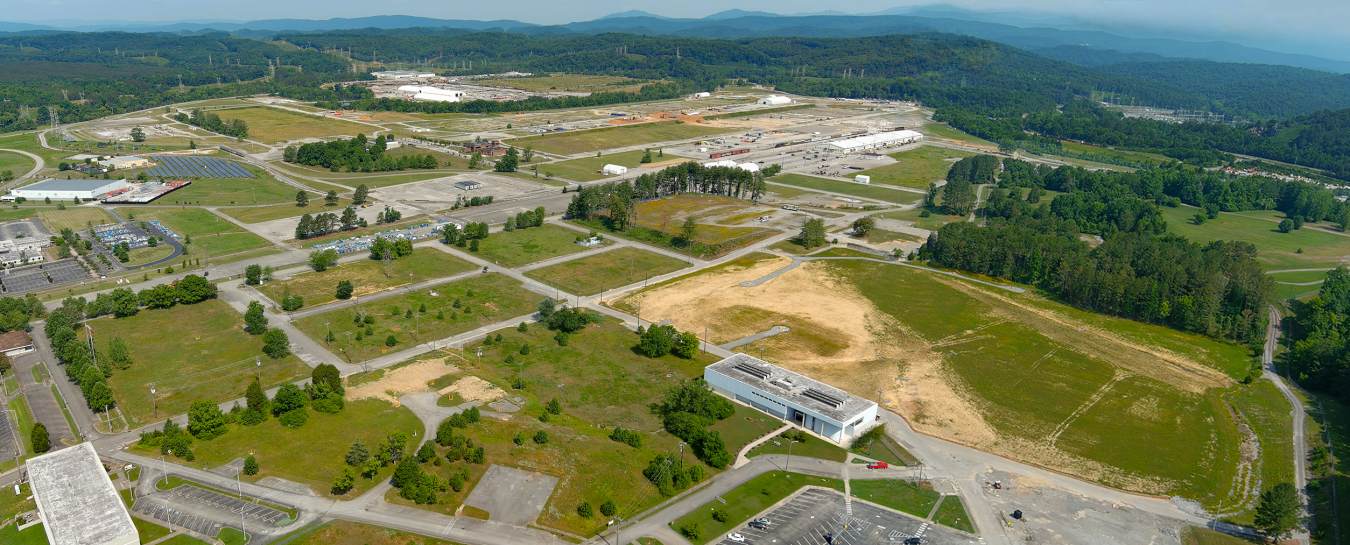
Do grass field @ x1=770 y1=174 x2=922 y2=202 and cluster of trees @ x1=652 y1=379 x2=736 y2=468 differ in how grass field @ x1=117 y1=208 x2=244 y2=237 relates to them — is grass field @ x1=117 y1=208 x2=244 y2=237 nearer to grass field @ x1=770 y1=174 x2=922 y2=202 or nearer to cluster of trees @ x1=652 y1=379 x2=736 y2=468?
cluster of trees @ x1=652 y1=379 x2=736 y2=468

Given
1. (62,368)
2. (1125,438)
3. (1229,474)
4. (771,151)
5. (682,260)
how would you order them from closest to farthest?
(1229,474) → (1125,438) → (62,368) → (682,260) → (771,151)

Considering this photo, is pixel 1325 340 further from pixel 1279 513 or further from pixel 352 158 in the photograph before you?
pixel 352 158

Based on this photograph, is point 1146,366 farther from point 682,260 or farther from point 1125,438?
point 682,260

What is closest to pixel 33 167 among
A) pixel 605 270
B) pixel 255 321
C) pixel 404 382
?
pixel 255 321

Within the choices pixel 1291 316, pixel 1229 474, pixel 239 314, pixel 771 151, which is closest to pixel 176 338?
pixel 239 314

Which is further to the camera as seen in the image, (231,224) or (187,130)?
(187,130)

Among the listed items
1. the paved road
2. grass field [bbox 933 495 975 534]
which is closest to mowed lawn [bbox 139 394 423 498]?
grass field [bbox 933 495 975 534]
